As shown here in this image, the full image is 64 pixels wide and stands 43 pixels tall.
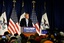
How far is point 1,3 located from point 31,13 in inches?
80.7

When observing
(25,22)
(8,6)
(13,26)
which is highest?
(8,6)

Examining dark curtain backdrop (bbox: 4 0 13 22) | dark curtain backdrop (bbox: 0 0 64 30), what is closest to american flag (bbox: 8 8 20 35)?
dark curtain backdrop (bbox: 4 0 13 22)

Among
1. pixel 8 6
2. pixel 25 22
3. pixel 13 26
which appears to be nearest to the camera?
pixel 25 22

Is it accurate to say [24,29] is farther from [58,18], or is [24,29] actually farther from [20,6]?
[58,18]

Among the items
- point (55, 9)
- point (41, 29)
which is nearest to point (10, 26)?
point (41, 29)

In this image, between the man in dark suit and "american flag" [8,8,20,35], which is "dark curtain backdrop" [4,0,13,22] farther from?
the man in dark suit

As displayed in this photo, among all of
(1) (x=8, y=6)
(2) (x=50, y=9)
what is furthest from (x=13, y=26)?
(2) (x=50, y=9)

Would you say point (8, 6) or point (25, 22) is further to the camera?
point (8, 6)

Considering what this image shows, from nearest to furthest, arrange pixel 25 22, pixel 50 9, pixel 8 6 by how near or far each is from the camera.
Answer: pixel 25 22
pixel 8 6
pixel 50 9

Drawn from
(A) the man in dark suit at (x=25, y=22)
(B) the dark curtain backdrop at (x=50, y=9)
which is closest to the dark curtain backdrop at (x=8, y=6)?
(B) the dark curtain backdrop at (x=50, y=9)

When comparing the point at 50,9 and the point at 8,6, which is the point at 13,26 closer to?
the point at 8,6

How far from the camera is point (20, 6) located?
12578 millimetres

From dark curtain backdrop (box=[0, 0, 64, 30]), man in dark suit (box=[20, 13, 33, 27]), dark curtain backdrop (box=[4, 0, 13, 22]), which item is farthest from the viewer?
dark curtain backdrop (box=[0, 0, 64, 30])

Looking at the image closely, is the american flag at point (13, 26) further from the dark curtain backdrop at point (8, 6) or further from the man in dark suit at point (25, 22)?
the man in dark suit at point (25, 22)
